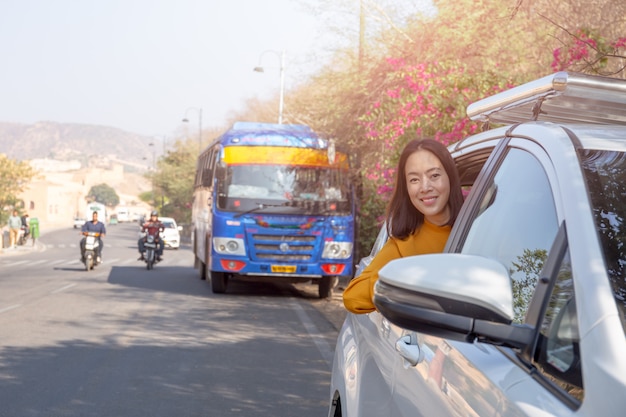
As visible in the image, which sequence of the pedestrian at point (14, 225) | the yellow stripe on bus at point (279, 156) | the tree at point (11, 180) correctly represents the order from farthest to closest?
the tree at point (11, 180) → the pedestrian at point (14, 225) → the yellow stripe on bus at point (279, 156)

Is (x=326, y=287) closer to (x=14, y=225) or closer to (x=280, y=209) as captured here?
(x=280, y=209)

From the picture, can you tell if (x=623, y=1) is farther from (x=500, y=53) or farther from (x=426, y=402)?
(x=426, y=402)

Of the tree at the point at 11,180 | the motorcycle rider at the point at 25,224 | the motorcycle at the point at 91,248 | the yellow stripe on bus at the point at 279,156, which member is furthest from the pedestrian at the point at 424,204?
the tree at the point at 11,180

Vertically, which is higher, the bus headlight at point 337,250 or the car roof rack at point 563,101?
the car roof rack at point 563,101

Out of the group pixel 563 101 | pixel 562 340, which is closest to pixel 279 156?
pixel 563 101

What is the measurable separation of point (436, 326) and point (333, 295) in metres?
18.2

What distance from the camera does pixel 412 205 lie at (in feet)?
11.7

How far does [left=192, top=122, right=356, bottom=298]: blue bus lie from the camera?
1806cm

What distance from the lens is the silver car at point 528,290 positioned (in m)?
1.69

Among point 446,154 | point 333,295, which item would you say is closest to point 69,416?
point 446,154

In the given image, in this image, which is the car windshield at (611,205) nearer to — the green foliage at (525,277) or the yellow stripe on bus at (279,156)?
the green foliage at (525,277)

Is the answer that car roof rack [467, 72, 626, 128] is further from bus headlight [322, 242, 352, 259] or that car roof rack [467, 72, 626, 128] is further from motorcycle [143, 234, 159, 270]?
motorcycle [143, 234, 159, 270]

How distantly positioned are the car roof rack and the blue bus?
1422 cm

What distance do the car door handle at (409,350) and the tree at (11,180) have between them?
2134 inches
